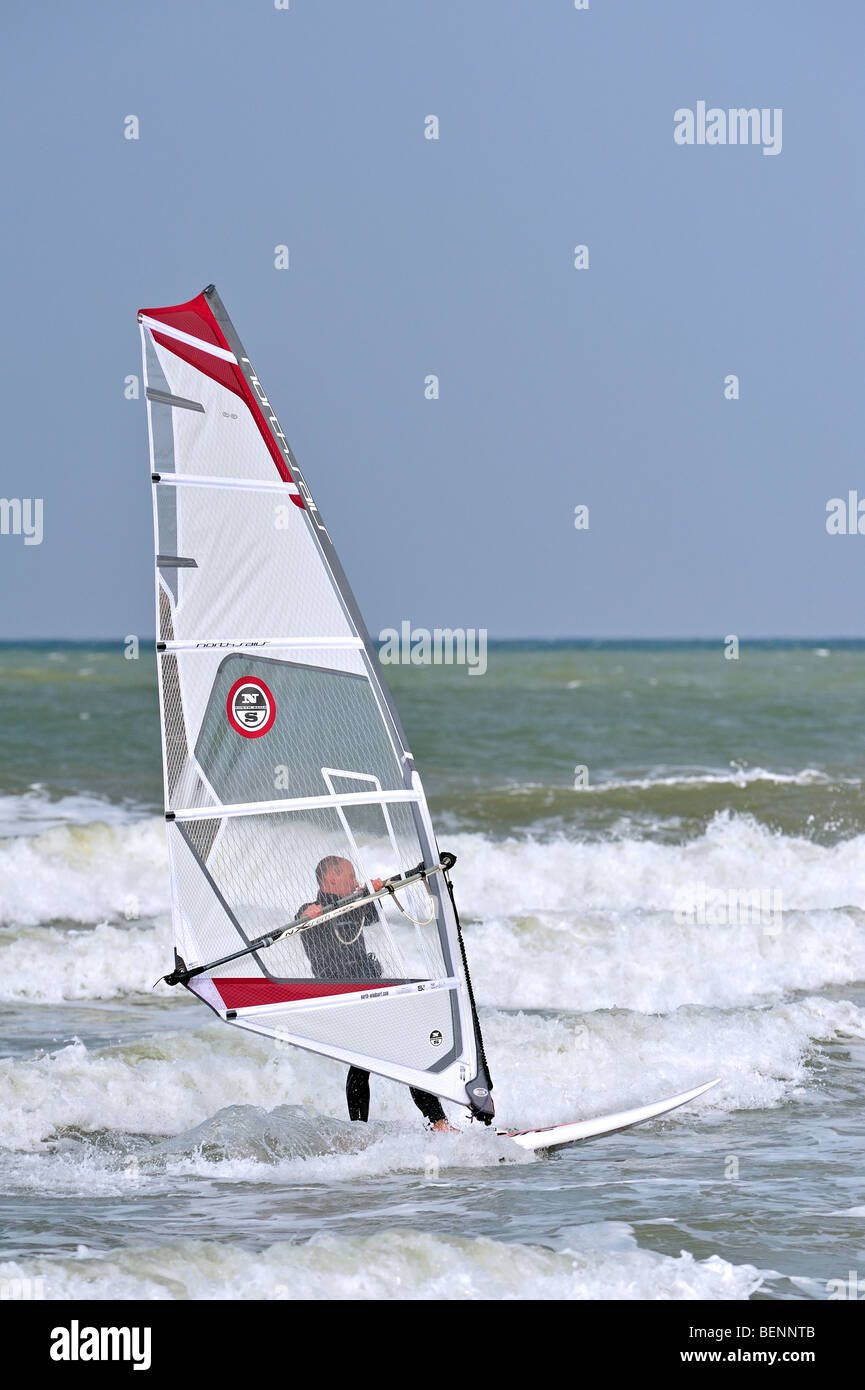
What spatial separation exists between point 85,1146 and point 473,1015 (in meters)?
2.25

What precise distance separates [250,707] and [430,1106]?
2.10 meters

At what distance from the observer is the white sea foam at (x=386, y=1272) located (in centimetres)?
530

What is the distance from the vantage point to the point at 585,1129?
7156 millimetres

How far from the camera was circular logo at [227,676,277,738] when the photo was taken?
6.75m

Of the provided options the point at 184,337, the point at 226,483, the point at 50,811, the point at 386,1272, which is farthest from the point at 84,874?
the point at 386,1272

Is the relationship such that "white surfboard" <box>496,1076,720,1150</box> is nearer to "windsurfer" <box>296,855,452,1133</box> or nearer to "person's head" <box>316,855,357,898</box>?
"windsurfer" <box>296,855,452,1133</box>

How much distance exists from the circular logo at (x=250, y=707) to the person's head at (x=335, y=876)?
69 centimetres

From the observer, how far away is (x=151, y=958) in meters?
12.0

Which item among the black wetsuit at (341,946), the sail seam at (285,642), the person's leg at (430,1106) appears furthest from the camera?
the person's leg at (430,1106)

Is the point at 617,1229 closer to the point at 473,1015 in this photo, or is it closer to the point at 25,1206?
the point at 473,1015

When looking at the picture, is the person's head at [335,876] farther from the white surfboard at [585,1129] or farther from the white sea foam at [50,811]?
the white sea foam at [50,811]
